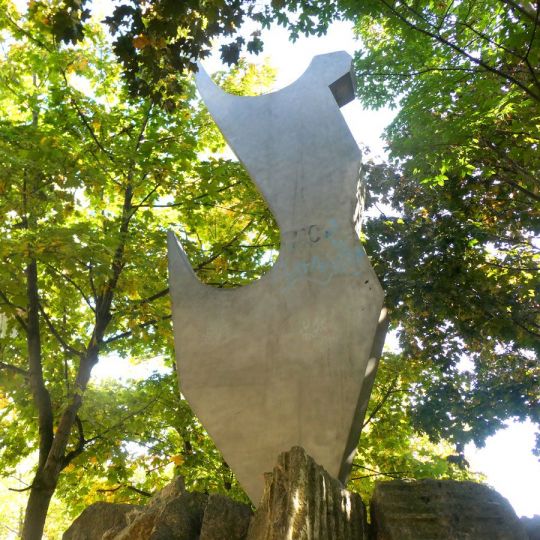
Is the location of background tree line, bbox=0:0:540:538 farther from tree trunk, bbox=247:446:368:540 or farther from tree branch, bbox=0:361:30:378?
tree trunk, bbox=247:446:368:540

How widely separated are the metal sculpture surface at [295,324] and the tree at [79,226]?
6.10 ft

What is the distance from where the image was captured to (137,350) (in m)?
9.07

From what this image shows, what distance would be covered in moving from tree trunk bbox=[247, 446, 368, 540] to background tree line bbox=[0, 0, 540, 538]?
3.40 metres

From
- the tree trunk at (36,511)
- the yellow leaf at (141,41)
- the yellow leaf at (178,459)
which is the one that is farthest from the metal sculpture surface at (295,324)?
the yellow leaf at (178,459)

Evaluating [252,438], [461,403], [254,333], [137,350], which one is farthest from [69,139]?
[461,403]

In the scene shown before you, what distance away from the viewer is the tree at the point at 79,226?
643 cm

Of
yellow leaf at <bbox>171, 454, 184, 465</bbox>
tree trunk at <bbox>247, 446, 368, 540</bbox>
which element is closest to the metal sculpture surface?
tree trunk at <bbox>247, 446, 368, 540</bbox>

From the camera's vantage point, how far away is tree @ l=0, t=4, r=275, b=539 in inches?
253

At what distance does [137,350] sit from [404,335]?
4.63 metres

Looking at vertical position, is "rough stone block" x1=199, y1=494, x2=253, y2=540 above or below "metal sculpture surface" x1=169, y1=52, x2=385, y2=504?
below

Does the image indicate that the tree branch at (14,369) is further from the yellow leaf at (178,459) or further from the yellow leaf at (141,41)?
the yellow leaf at (141,41)

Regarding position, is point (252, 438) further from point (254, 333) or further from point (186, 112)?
point (186, 112)

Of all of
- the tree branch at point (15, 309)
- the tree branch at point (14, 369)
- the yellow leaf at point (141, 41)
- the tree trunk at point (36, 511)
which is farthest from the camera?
the tree branch at point (14, 369)

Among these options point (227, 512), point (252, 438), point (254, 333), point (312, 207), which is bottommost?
point (227, 512)
